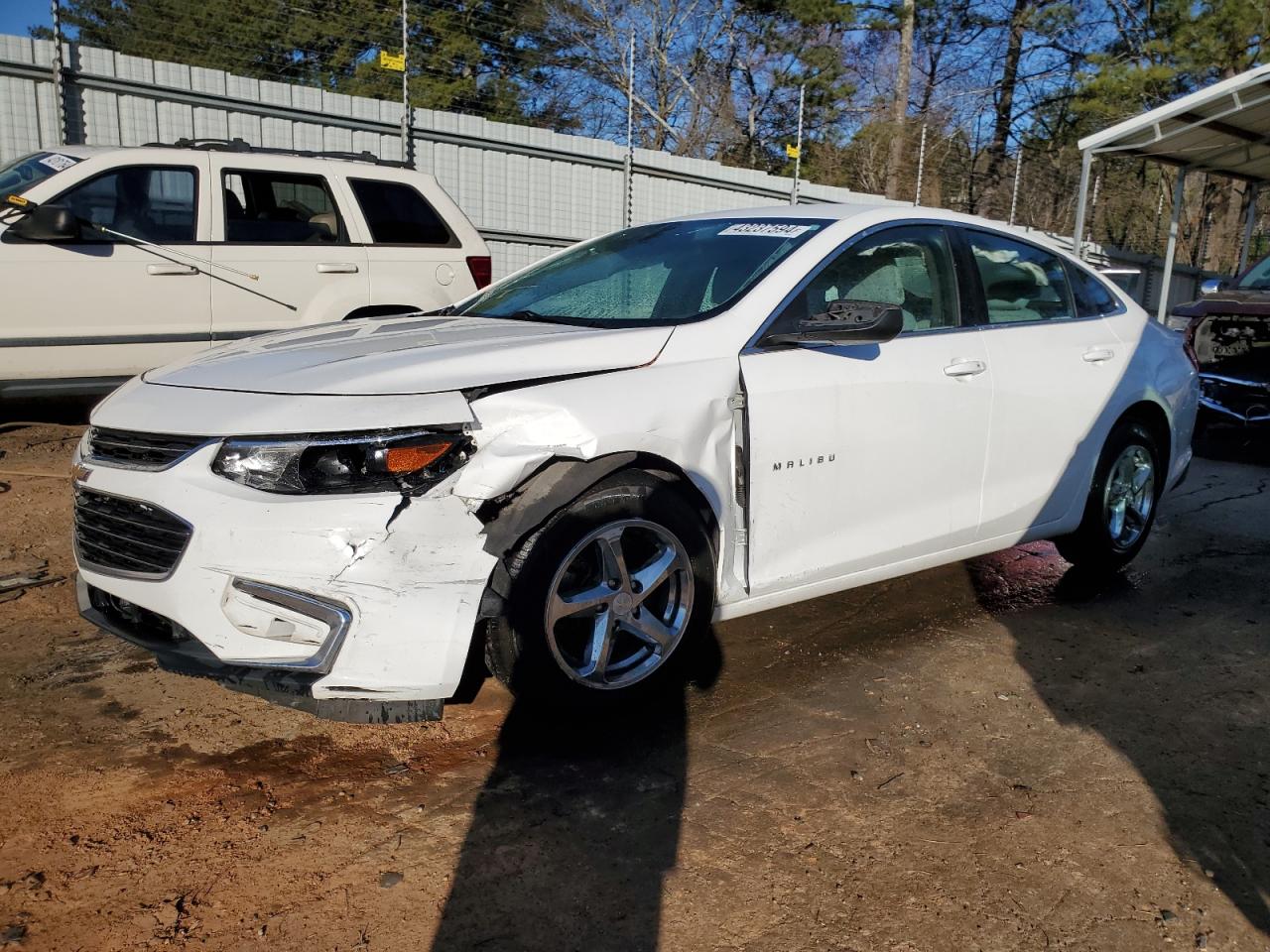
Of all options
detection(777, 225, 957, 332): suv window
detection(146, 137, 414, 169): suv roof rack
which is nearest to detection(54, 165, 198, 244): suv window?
detection(146, 137, 414, 169): suv roof rack

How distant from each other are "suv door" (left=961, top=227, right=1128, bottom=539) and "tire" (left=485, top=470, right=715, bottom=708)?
1530mm

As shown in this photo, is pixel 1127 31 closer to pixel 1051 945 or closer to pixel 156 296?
pixel 156 296

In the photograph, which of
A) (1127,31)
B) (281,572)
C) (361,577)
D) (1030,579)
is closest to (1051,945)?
(361,577)

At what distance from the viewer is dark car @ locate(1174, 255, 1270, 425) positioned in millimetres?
8094

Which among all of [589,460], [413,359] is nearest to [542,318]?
[413,359]

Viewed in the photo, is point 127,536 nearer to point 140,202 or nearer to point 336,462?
point 336,462

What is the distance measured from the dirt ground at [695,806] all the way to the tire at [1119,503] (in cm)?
75

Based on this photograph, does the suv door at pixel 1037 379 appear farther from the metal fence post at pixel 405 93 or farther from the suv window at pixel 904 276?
the metal fence post at pixel 405 93

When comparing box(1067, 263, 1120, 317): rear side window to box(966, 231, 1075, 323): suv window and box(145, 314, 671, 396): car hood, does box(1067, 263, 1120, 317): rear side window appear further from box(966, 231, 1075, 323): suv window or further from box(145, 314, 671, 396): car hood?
box(145, 314, 671, 396): car hood

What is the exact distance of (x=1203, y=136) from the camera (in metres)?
11.6

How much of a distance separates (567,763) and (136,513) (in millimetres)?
1375

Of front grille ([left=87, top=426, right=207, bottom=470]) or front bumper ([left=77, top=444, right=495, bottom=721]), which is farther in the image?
front grille ([left=87, top=426, right=207, bottom=470])

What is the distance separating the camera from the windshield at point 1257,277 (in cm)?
873

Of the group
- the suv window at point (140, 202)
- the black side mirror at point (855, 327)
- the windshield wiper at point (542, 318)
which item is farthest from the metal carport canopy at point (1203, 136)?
the suv window at point (140, 202)
